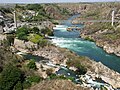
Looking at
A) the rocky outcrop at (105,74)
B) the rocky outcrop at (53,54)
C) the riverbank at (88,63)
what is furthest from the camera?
the rocky outcrop at (53,54)

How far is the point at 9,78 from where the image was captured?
75.7 ft

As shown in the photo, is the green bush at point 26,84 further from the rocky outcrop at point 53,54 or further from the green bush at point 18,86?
the rocky outcrop at point 53,54

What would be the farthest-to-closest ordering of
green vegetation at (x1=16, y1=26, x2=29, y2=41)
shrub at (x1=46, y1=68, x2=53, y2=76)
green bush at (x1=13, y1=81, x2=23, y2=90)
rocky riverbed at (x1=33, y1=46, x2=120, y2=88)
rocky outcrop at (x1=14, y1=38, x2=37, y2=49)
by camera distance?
1. green vegetation at (x1=16, y1=26, x2=29, y2=41)
2. rocky outcrop at (x1=14, y1=38, x2=37, y2=49)
3. rocky riverbed at (x1=33, y1=46, x2=120, y2=88)
4. shrub at (x1=46, y1=68, x2=53, y2=76)
5. green bush at (x1=13, y1=81, x2=23, y2=90)

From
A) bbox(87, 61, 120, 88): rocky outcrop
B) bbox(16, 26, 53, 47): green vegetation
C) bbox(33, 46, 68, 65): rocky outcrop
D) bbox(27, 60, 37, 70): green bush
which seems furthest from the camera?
bbox(16, 26, 53, 47): green vegetation

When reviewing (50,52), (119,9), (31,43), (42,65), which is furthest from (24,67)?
(119,9)

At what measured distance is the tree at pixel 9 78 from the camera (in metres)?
22.6

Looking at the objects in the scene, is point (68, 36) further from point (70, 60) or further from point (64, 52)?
point (70, 60)

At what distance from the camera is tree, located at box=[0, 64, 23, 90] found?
22.6 m

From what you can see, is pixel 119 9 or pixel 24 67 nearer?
pixel 24 67

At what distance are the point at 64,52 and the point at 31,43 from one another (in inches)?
230

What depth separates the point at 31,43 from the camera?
138 feet

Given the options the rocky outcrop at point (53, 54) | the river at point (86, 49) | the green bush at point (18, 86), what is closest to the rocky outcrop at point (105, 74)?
the river at point (86, 49)

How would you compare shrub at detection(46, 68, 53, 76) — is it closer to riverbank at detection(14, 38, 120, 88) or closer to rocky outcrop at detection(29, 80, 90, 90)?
riverbank at detection(14, 38, 120, 88)

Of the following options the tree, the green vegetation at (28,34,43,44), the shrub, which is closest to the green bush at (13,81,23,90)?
the tree
